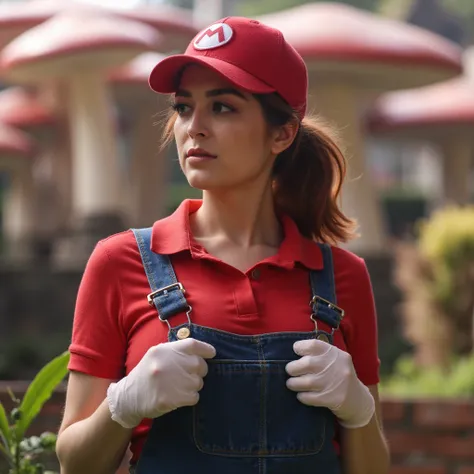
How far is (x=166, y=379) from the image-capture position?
2.45 metres

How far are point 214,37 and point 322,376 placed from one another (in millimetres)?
789

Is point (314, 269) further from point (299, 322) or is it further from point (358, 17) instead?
point (358, 17)

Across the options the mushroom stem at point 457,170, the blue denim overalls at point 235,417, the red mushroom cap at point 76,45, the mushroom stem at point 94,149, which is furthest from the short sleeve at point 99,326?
the mushroom stem at point 457,170

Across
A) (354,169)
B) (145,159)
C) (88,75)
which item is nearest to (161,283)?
(354,169)

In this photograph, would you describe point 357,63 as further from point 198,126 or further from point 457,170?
point 198,126

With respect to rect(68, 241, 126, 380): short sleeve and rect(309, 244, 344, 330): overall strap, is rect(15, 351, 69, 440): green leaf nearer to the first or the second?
rect(68, 241, 126, 380): short sleeve

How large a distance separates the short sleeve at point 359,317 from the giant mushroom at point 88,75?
9.25 meters

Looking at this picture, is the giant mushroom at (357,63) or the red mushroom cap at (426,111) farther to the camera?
the red mushroom cap at (426,111)

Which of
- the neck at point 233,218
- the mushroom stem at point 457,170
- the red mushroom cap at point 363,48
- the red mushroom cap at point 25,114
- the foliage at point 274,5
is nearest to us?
Result: the neck at point 233,218

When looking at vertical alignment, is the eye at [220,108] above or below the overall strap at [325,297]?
above

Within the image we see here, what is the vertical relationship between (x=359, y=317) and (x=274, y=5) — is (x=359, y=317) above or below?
below

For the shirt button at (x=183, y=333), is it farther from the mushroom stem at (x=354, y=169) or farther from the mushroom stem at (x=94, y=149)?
the mushroom stem at (x=94, y=149)

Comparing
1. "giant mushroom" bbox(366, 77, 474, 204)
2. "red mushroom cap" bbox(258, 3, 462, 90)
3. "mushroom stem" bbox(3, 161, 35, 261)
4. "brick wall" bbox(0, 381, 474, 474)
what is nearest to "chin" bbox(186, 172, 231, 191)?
"brick wall" bbox(0, 381, 474, 474)

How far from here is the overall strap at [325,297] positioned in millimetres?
2686
